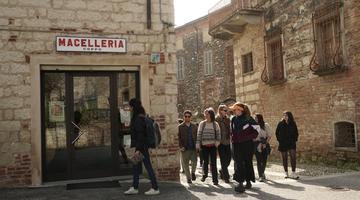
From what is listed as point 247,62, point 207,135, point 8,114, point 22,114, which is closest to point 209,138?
point 207,135

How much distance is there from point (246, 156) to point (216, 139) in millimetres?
1278

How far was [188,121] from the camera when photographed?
387 inches

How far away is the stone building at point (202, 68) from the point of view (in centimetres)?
2524

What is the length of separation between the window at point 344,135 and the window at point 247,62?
583cm

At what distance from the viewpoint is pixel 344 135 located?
1223 cm

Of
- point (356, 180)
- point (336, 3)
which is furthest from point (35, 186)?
point (336, 3)

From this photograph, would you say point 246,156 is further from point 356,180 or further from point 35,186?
point 35,186

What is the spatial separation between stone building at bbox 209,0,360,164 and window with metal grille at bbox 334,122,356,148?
0.03 metres

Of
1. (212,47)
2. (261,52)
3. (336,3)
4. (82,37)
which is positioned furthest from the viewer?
(212,47)

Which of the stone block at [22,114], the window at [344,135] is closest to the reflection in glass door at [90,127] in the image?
the stone block at [22,114]

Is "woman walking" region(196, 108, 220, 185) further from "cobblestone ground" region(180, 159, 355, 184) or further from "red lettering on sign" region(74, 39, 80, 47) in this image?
"red lettering on sign" region(74, 39, 80, 47)

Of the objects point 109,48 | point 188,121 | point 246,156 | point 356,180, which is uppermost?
point 109,48

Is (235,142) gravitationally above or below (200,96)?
below

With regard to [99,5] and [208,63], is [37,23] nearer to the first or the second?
[99,5]
